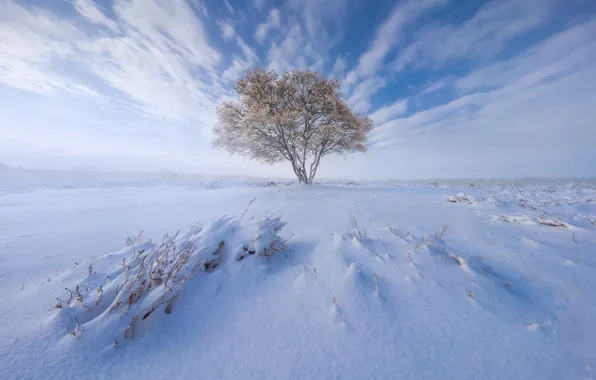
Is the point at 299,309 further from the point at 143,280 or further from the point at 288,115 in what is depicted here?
the point at 288,115

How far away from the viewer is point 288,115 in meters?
11.4

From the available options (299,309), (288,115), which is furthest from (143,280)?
(288,115)

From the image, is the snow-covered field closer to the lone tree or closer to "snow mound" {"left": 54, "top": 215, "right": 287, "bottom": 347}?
"snow mound" {"left": 54, "top": 215, "right": 287, "bottom": 347}

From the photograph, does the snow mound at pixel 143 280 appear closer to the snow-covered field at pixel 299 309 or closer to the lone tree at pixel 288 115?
the snow-covered field at pixel 299 309

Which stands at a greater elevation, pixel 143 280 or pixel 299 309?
pixel 143 280

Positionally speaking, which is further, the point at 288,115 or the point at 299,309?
the point at 288,115

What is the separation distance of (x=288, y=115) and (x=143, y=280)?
1063 cm

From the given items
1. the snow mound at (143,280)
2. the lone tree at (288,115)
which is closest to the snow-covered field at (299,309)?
the snow mound at (143,280)

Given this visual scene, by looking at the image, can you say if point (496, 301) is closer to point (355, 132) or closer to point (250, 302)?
point (250, 302)

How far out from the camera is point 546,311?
182cm

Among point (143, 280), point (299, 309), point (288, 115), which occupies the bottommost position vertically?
point (299, 309)

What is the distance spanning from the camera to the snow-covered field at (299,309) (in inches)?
54.1

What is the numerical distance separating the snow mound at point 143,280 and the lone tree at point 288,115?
904 cm

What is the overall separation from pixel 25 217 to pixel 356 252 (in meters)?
6.82
